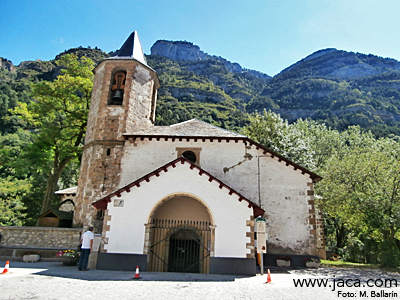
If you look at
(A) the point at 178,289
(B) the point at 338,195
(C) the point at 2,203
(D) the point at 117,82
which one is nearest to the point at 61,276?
(A) the point at 178,289

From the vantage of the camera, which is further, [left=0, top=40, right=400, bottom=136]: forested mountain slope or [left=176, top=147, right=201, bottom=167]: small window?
[left=0, top=40, right=400, bottom=136]: forested mountain slope

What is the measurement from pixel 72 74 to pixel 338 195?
67.2 feet

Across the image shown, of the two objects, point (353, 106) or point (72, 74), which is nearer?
point (72, 74)

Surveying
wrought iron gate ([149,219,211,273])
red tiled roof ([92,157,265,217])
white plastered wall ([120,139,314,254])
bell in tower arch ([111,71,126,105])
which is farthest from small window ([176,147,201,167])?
bell in tower arch ([111,71,126,105])

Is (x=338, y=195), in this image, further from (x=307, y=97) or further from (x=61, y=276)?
(x=307, y=97)

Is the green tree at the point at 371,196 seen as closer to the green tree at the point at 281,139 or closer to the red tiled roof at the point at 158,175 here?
the green tree at the point at 281,139

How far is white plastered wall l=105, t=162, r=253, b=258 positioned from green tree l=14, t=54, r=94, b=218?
10.5m

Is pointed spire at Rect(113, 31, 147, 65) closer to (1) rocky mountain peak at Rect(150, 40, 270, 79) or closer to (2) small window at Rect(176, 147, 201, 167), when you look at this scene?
(2) small window at Rect(176, 147, 201, 167)

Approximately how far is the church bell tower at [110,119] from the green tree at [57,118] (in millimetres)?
3735

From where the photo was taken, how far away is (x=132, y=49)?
18859 millimetres

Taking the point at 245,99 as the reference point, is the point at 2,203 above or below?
below

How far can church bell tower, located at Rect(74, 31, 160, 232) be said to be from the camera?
50.3 feet

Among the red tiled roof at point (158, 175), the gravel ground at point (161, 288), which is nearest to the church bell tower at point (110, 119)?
the red tiled roof at point (158, 175)

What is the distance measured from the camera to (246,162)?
16.5 m
